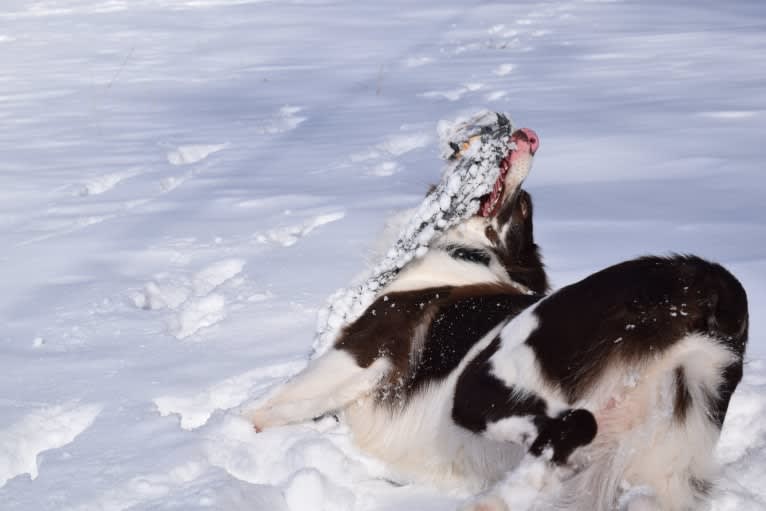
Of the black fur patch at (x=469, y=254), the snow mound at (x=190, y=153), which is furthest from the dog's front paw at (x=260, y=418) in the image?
the snow mound at (x=190, y=153)

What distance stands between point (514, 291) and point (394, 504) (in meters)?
0.79

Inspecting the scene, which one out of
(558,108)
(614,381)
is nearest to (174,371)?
(614,381)

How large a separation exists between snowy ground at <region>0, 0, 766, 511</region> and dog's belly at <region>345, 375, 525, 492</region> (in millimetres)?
71

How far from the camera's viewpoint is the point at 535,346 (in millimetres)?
1948

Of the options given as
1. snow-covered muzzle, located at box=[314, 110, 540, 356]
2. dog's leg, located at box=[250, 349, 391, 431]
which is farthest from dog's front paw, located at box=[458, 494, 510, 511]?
snow-covered muzzle, located at box=[314, 110, 540, 356]

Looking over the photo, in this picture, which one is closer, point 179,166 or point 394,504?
point 394,504

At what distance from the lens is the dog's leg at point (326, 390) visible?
7.95 ft

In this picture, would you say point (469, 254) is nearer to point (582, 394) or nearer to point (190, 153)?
point (582, 394)

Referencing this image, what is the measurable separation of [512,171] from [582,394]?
0.97m

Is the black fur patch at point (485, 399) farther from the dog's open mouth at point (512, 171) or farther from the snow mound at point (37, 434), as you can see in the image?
the snow mound at point (37, 434)

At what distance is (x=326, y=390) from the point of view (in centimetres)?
244

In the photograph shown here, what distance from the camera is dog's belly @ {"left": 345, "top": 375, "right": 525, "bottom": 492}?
2119mm

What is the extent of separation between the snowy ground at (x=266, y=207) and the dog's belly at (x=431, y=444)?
0.23ft

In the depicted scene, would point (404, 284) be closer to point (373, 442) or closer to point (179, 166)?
point (373, 442)
